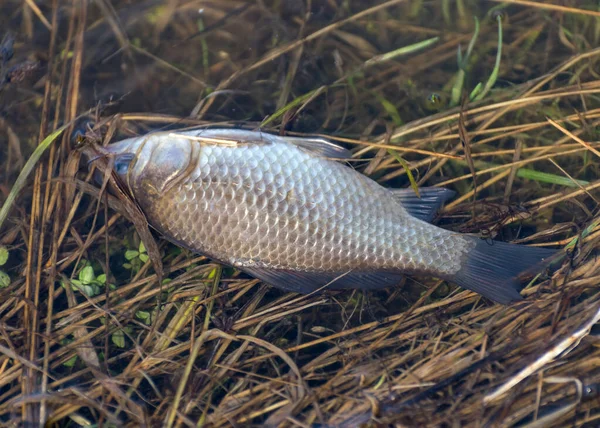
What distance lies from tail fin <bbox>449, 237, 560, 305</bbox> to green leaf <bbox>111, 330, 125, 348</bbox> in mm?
1893

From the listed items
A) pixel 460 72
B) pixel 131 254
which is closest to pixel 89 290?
pixel 131 254

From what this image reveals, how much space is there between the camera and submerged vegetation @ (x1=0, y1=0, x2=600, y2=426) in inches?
105

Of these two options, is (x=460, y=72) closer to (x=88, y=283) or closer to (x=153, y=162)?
(x=153, y=162)

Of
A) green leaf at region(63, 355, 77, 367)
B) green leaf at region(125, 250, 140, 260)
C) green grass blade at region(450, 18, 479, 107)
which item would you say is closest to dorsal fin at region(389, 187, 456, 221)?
green grass blade at region(450, 18, 479, 107)

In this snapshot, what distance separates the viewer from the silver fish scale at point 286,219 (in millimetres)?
2596

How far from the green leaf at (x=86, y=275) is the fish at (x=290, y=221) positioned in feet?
1.93

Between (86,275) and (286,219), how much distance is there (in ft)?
4.19

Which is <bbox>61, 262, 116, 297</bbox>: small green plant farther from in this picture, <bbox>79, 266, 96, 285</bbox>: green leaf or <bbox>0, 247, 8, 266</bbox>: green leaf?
<bbox>0, 247, 8, 266</bbox>: green leaf

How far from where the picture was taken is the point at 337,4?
3326 mm

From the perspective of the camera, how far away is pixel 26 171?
2.84 meters

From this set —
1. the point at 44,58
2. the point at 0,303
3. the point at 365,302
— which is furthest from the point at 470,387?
the point at 44,58

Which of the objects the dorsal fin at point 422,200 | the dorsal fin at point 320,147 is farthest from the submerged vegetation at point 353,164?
the dorsal fin at point 422,200

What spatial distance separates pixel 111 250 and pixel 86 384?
78cm

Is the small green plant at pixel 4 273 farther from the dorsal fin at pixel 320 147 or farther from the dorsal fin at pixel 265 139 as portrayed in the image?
the dorsal fin at pixel 320 147
